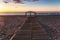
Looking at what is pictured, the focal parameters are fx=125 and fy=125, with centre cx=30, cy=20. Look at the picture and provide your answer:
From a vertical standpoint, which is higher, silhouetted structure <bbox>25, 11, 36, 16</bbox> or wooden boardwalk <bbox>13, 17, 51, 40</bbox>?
silhouetted structure <bbox>25, 11, 36, 16</bbox>

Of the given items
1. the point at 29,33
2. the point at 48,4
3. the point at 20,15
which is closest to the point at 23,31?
the point at 29,33

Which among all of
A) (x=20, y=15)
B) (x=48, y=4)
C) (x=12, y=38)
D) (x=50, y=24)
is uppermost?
(x=48, y=4)

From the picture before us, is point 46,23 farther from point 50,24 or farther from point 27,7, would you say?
point 27,7

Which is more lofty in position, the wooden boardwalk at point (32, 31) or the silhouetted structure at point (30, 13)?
the silhouetted structure at point (30, 13)

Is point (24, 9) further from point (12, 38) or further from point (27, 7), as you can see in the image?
point (12, 38)

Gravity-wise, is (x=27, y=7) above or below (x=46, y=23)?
above

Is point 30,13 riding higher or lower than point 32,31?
higher
